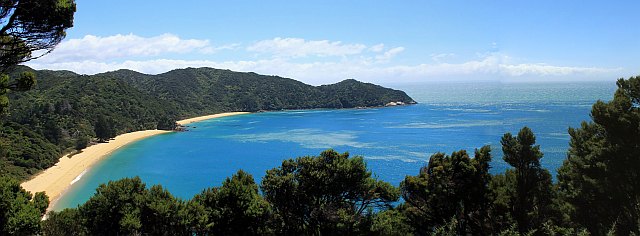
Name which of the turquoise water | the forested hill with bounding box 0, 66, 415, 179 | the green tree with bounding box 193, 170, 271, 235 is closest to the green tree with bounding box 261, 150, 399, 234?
the green tree with bounding box 193, 170, 271, 235

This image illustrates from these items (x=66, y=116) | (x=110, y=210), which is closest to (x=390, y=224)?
(x=110, y=210)

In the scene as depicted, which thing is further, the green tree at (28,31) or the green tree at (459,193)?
the green tree at (459,193)

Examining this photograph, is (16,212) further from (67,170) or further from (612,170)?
(67,170)

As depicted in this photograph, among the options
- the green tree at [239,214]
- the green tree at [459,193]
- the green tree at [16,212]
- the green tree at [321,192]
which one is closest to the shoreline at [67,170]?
the green tree at [16,212]

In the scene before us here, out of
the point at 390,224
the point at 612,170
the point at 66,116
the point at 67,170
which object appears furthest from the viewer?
the point at 66,116

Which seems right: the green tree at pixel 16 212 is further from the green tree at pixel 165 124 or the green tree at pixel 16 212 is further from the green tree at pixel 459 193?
the green tree at pixel 165 124

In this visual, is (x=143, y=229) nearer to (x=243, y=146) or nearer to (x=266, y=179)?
(x=266, y=179)
